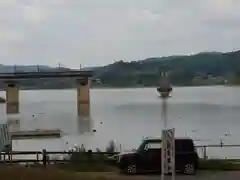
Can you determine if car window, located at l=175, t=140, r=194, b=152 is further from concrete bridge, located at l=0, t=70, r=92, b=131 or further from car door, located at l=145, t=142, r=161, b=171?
concrete bridge, located at l=0, t=70, r=92, b=131

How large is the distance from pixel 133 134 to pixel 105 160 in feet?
85.2

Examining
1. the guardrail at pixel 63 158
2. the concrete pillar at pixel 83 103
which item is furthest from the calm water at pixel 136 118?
the guardrail at pixel 63 158

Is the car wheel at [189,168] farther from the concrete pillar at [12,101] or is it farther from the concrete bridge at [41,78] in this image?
the concrete pillar at [12,101]

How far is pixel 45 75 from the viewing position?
184ft

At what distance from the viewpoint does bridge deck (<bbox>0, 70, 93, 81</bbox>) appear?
2132 inches

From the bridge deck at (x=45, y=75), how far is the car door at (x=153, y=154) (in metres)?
35.5

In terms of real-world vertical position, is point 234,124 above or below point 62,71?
below

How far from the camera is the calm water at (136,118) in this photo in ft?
142

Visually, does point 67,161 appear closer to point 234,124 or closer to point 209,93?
point 234,124

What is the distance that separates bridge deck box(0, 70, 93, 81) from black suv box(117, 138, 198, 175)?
3542 centimetres

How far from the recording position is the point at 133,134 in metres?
46.2

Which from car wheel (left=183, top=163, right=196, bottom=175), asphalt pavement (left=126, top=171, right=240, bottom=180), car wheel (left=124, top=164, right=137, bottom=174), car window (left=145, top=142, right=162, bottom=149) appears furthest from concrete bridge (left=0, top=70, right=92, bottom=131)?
asphalt pavement (left=126, top=171, right=240, bottom=180)

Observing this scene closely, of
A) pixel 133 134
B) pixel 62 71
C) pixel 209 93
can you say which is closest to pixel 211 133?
pixel 133 134

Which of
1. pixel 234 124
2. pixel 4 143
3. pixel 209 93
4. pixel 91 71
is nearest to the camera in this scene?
pixel 4 143
